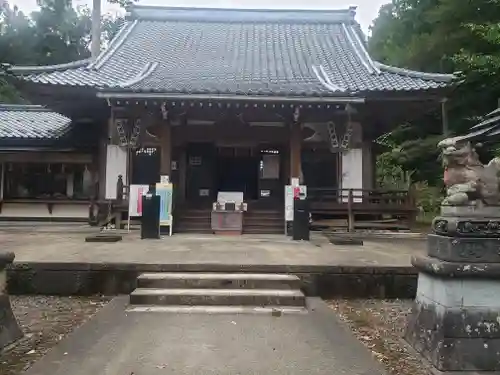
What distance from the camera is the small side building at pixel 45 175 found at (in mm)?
13766

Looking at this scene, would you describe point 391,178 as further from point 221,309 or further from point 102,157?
point 221,309

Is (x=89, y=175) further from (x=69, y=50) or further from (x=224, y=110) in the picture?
(x=69, y=50)

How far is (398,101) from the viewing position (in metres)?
10.8

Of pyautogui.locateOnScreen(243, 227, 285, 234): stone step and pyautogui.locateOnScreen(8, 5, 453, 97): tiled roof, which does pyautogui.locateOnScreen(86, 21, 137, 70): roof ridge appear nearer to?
pyautogui.locateOnScreen(8, 5, 453, 97): tiled roof

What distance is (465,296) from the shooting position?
350 cm

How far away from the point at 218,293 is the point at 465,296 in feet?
9.21

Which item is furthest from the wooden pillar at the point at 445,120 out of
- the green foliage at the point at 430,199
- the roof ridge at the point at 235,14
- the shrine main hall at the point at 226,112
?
the roof ridge at the point at 235,14

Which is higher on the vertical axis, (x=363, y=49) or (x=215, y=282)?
(x=363, y=49)

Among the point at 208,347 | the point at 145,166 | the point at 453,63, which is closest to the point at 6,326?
the point at 208,347

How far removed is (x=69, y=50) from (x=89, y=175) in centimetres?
2085

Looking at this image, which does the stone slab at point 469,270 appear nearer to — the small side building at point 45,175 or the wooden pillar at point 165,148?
the wooden pillar at point 165,148

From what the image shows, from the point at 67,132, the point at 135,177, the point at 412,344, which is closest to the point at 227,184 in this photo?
the point at 135,177

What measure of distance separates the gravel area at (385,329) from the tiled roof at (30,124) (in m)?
11.5

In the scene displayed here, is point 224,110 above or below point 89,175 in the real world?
above
